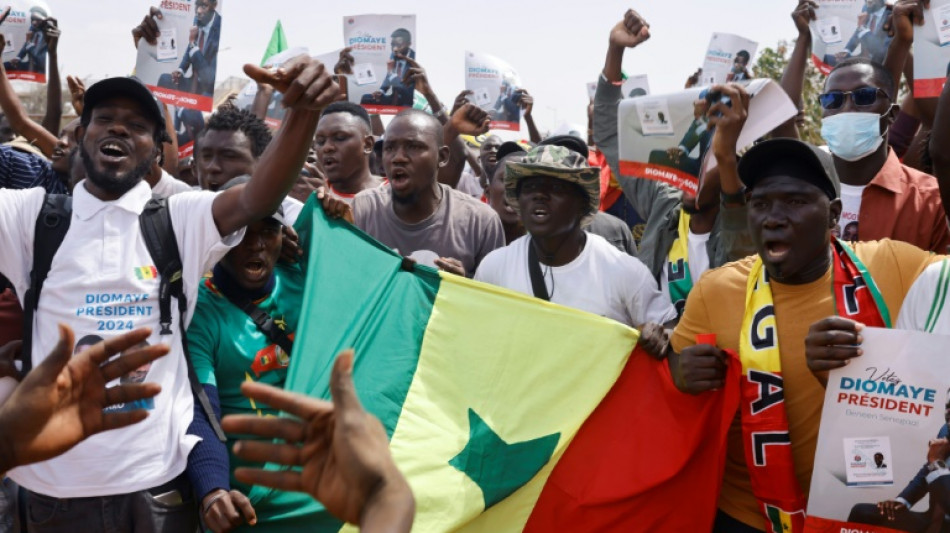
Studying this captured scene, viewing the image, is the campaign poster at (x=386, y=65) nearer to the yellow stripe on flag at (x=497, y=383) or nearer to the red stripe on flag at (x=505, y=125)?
the red stripe on flag at (x=505, y=125)

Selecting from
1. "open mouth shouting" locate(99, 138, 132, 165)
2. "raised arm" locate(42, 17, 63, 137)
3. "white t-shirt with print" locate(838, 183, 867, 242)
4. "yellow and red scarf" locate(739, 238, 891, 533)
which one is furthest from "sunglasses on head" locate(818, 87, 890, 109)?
"raised arm" locate(42, 17, 63, 137)

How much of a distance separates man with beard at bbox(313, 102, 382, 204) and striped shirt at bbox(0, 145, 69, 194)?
1.75 metres

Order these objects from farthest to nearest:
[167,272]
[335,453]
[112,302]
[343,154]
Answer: [343,154] < [167,272] < [112,302] < [335,453]

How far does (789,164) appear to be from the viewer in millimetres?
3770

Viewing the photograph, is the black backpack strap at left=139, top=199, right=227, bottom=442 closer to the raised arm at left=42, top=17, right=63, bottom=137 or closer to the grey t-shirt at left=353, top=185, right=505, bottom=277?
the grey t-shirt at left=353, top=185, right=505, bottom=277

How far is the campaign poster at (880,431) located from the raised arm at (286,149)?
6.81 ft

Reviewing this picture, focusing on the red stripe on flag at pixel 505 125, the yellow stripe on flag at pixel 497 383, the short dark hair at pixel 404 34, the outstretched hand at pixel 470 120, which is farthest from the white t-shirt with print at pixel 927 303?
the red stripe on flag at pixel 505 125

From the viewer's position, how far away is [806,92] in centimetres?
1614

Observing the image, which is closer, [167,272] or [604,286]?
[167,272]

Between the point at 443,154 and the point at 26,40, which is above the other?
the point at 26,40

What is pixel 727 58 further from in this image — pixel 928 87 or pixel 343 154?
pixel 343 154

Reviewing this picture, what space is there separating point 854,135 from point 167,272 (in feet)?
11.2

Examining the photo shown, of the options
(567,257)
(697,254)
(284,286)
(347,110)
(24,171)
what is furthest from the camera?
(347,110)

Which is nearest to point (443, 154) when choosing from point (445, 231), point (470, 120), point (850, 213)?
point (470, 120)
